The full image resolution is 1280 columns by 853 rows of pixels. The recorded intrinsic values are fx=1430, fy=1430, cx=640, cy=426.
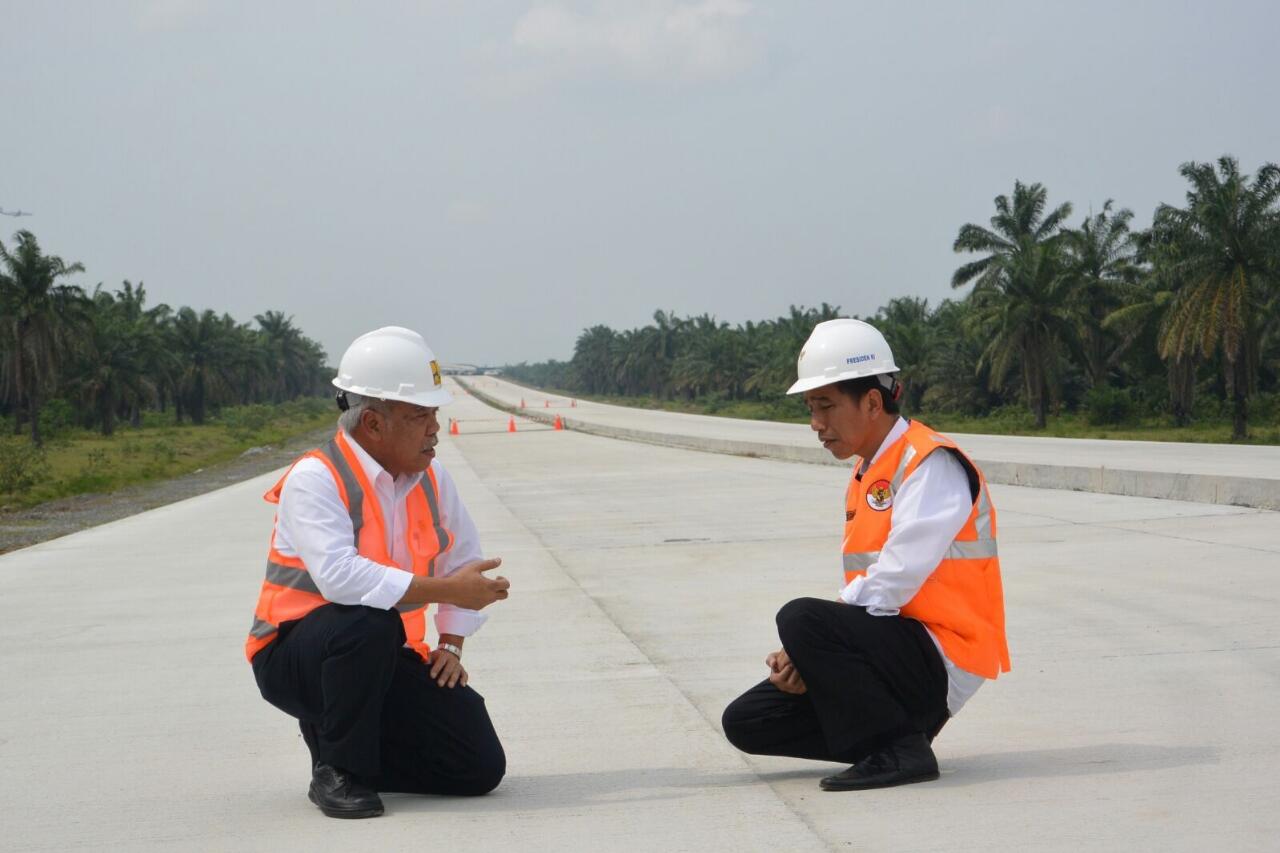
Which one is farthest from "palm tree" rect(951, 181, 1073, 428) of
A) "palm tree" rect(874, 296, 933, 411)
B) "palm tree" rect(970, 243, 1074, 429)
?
"palm tree" rect(874, 296, 933, 411)

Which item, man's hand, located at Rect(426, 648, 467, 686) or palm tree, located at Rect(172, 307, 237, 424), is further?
palm tree, located at Rect(172, 307, 237, 424)

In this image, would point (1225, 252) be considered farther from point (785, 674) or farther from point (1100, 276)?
point (785, 674)

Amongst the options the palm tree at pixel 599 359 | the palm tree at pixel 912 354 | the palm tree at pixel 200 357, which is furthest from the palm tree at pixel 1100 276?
the palm tree at pixel 599 359

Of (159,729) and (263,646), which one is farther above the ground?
(263,646)

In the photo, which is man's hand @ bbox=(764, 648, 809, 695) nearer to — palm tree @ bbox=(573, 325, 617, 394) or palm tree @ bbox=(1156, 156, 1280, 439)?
palm tree @ bbox=(1156, 156, 1280, 439)

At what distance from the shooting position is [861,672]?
4293 mm

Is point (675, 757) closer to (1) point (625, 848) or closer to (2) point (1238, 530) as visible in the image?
(1) point (625, 848)

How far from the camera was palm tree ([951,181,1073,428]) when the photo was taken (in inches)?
2030

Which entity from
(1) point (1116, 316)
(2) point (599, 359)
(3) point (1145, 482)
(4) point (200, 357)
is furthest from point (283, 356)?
(3) point (1145, 482)

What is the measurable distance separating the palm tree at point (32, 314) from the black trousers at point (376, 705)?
5712 centimetres

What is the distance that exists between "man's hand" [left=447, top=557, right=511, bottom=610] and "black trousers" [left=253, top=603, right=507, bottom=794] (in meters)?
0.19

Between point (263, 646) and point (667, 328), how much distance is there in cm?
13303

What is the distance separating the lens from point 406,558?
446 centimetres

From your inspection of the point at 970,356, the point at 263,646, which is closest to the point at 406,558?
the point at 263,646
